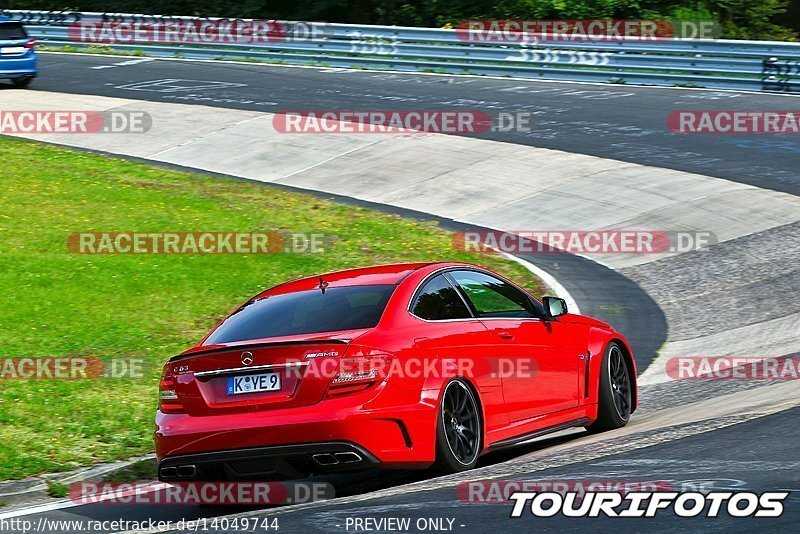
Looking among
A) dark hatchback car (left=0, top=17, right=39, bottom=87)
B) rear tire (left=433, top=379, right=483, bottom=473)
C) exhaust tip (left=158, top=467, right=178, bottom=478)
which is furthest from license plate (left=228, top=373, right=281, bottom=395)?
dark hatchback car (left=0, top=17, right=39, bottom=87)

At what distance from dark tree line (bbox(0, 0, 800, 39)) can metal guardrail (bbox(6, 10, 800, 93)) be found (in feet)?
16.4

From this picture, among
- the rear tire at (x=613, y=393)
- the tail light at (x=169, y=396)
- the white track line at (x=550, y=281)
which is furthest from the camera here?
the white track line at (x=550, y=281)

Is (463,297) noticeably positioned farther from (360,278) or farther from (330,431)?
(330,431)

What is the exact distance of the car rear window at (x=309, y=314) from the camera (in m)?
7.44

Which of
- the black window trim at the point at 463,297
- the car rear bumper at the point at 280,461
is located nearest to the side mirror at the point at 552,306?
the black window trim at the point at 463,297

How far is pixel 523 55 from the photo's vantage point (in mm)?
29531

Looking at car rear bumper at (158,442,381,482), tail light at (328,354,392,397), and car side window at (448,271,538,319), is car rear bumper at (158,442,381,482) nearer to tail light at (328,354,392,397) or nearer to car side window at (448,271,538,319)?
tail light at (328,354,392,397)

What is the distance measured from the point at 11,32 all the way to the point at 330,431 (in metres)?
25.1

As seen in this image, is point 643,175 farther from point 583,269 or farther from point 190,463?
point 190,463

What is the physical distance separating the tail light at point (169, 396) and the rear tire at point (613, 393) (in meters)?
3.39

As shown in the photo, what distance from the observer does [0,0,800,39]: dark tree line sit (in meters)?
34.5

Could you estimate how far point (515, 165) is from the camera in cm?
2120

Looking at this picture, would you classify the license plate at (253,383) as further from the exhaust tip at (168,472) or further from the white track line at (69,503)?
the white track line at (69,503)

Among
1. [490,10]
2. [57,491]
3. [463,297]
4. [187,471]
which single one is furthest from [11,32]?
[187,471]
